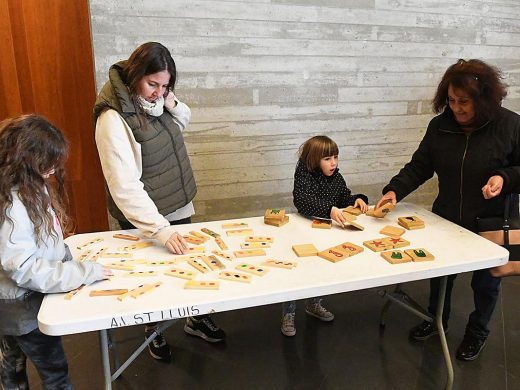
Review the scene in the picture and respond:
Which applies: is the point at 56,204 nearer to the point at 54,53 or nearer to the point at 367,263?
the point at 367,263

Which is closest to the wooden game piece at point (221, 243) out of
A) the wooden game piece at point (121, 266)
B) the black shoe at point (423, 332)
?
the wooden game piece at point (121, 266)

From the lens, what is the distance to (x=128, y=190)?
1.72m

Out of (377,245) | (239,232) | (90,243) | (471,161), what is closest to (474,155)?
(471,161)

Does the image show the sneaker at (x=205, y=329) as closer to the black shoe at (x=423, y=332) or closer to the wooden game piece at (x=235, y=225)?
the wooden game piece at (x=235, y=225)

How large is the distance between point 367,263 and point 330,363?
85 cm

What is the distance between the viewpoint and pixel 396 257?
1651 millimetres

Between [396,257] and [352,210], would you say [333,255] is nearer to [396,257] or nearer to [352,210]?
[396,257]

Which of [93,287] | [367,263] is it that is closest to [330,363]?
[367,263]

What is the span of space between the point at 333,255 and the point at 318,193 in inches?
23.8

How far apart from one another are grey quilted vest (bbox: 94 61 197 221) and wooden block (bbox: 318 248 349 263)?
29.8 inches

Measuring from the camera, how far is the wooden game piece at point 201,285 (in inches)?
55.1

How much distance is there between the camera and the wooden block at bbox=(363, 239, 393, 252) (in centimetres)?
175

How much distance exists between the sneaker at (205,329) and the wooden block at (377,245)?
1049mm

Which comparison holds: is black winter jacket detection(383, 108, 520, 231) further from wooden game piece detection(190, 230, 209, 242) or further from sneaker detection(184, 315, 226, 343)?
sneaker detection(184, 315, 226, 343)
